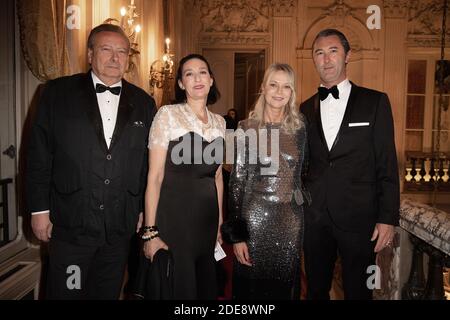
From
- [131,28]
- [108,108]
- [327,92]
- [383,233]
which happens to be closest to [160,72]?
[131,28]

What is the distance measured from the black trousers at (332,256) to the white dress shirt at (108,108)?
46.6 inches

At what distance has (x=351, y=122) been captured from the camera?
2.17m

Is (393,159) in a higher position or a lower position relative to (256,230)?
higher

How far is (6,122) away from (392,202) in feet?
8.29

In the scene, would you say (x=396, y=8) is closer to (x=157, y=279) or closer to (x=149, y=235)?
(x=149, y=235)

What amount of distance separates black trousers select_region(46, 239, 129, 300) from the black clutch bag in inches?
11.1

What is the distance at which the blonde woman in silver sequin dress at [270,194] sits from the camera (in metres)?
2.22

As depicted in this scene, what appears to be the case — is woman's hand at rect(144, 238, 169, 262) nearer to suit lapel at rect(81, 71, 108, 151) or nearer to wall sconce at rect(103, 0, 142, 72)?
suit lapel at rect(81, 71, 108, 151)

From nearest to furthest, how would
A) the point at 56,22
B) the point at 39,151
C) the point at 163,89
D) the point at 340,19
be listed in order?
the point at 39,151, the point at 56,22, the point at 163,89, the point at 340,19

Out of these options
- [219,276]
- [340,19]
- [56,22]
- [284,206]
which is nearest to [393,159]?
[284,206]

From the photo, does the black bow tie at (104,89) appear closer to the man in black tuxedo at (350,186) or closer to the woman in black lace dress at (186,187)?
the woman in black lace dress at (186,187)

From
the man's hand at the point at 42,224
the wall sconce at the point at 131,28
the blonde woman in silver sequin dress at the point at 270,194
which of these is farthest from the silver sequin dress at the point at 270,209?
the wall sconce at the point at 131,28

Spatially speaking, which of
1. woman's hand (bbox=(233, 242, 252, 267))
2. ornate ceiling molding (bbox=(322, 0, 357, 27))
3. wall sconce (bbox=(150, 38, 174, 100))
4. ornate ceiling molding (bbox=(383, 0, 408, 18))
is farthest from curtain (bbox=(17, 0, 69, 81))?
ornate ceiling molding (bbox=(383, 0, 408, 18))

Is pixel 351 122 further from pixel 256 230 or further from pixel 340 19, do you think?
pixel 340 19
